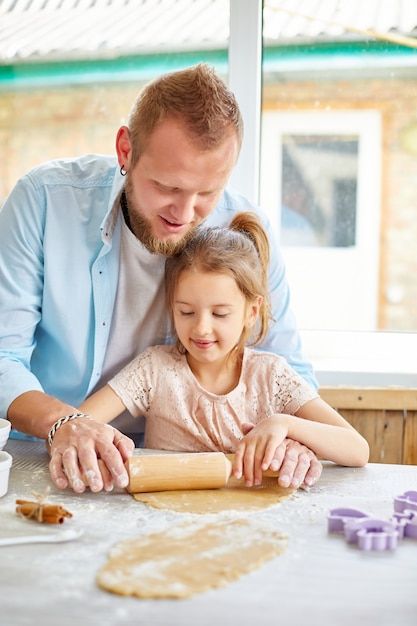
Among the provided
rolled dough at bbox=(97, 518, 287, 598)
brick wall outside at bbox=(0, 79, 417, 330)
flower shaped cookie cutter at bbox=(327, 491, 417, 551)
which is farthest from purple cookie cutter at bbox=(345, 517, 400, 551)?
brick wall outside at bbox=(0, 79, 417, 330)

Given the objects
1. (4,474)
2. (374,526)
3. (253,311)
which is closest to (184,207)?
(253,311)

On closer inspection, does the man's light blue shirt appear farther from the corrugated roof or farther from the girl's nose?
the corrugated roof

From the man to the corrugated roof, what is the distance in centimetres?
87

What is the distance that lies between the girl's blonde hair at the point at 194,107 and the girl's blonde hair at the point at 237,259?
0.23 m

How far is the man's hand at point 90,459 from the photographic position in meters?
1.33

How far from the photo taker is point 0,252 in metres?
1.78

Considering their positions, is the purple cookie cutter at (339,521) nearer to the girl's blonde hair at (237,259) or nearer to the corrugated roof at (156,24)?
the girl's blonde hair at (237,259)

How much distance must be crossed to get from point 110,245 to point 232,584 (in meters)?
0.97

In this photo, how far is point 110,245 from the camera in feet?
5.85

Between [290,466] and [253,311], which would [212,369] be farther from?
[290,466]

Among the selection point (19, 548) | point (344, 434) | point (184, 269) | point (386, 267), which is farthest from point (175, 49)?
point (19, 548)

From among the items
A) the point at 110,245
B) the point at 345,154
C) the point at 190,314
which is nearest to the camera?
the point at 190,314

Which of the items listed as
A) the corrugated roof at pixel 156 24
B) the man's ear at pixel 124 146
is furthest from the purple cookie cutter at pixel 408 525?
the corrugated roof at pixel 156 24

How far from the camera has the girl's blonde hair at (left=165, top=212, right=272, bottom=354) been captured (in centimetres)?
169
